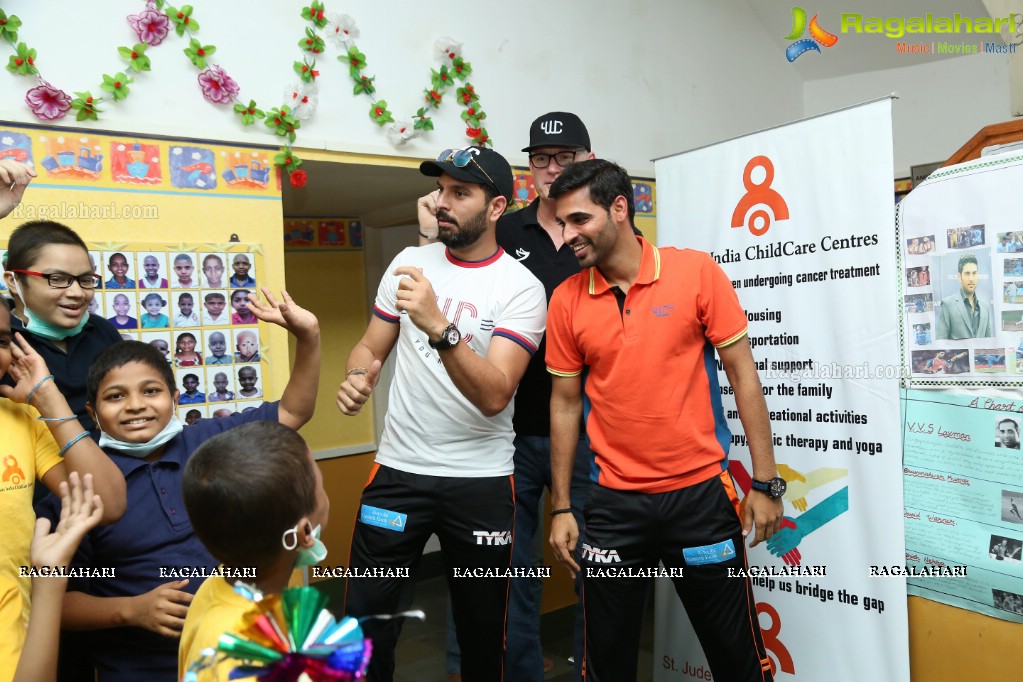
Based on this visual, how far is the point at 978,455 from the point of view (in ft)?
6.95

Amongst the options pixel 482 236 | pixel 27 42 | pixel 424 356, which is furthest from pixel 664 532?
pixel 27 42

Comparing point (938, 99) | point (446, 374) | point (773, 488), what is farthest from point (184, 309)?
point (938, 99)

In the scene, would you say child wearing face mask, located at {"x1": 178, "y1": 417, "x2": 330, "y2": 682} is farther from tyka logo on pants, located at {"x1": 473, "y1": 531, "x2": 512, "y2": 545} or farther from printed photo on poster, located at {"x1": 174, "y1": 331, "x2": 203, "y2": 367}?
printed photo on poster, located at {"x1": 174, "y1": 331, "x2": 203, "y2": 367}

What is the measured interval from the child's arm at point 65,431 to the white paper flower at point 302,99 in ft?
4.86

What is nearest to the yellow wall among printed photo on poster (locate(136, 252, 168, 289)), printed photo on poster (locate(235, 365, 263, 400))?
printed photo on poster (locate(235, 365, 263, 400))

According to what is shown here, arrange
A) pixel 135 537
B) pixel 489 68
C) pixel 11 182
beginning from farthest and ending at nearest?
1. pixel 489 68
2. pixel 11 182
3. pixel 135 537

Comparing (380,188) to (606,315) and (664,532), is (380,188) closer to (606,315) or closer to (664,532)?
(606,315)

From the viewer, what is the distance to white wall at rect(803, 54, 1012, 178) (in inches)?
160

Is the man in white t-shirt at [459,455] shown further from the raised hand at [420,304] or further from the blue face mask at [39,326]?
the blue face mask at [39,326]

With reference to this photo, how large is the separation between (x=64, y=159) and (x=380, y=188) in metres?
1.45

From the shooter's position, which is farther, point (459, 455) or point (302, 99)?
point (302, 99)

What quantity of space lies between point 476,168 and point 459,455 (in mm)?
845

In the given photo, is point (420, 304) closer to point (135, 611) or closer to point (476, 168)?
point (476, 168)

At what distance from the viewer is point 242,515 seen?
114cm
